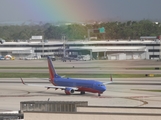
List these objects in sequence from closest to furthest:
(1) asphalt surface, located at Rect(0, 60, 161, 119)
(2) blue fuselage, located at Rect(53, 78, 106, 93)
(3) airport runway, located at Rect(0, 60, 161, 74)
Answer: (1) asphalt surface, located at Rect(0, 60, 161, 119)
(2) blue fuselage, located at Rect(53, 78, 106, 93)
(3) airport runway, located at Rect(0, 60, 161, 74)

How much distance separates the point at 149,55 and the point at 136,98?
13414 centimetres

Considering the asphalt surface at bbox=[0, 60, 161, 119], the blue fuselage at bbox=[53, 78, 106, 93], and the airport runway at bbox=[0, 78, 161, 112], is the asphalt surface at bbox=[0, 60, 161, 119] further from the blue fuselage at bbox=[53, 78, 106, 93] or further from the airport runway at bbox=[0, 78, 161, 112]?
the blue fuselage at bbox=[53, 78, 106, 93]

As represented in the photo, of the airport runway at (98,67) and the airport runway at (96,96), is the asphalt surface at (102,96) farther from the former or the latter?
the airport runway at (98,67)

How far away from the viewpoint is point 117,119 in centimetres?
3547

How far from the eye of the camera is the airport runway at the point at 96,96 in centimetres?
6053

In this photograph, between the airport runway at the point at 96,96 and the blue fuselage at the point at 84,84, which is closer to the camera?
the airport runway at the point at 96,96

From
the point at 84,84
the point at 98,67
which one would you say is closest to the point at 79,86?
Result: the point at 84,84

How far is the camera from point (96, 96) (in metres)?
68.6

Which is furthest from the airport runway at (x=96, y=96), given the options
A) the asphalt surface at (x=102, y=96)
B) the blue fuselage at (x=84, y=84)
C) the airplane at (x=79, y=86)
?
the blue fuselage at (x=84, y=84)

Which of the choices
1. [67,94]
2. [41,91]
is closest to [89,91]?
[67,94]

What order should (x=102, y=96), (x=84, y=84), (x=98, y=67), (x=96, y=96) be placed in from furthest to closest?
(x=98, y=67), (x=84, y=84), (x=102, y=96), (x=96, y=96)

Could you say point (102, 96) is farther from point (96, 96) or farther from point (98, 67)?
point (98, 67)

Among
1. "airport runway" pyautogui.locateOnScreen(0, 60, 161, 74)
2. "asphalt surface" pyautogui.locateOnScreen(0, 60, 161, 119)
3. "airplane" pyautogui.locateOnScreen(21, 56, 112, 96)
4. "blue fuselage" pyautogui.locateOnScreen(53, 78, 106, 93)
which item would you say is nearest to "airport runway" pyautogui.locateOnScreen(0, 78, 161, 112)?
"asphalt surface" pyautogui.locateOnScreen(0, 60, 161, 119)

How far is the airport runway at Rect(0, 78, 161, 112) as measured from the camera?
2383 inches
